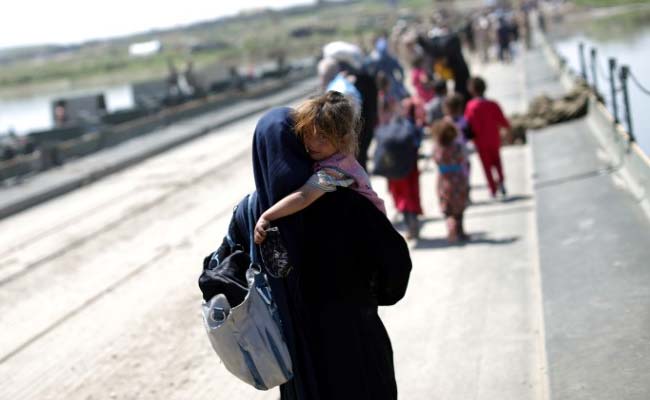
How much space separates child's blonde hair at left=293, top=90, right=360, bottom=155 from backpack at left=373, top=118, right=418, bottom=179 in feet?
19.3

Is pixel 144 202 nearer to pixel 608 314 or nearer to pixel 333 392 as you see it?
pixel 608 314

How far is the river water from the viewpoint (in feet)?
45.5

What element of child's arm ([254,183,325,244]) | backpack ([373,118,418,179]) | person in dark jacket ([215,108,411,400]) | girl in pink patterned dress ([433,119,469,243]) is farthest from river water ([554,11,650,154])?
child's arm ([254,183,325,244])

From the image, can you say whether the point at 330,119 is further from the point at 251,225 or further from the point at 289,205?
the point at 251,225

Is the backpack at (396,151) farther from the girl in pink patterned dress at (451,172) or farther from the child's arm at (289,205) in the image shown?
the child's arm at (289,205)

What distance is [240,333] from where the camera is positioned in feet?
13.6

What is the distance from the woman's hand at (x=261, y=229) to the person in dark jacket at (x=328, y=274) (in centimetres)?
6

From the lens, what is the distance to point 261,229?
4152 mm

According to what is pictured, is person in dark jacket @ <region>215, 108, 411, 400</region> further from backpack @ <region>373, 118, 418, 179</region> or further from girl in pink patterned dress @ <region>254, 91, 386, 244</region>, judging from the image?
backpack @ <region>373, 118, 418, 179</region>

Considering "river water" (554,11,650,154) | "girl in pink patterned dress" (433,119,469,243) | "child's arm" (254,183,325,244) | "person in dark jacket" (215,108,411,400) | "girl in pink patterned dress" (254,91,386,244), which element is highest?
"girl in pink patterned dress" (254,91,386,244)

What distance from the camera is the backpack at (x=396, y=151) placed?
33.2 feet

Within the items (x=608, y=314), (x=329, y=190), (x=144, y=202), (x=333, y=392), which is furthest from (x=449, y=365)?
(x=144, y=202)

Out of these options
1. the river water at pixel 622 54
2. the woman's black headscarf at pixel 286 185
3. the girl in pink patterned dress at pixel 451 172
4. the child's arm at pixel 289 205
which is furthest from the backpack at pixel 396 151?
the child's arm at pixel 289 205

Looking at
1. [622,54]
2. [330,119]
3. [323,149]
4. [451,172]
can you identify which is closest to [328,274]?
[323,149]
